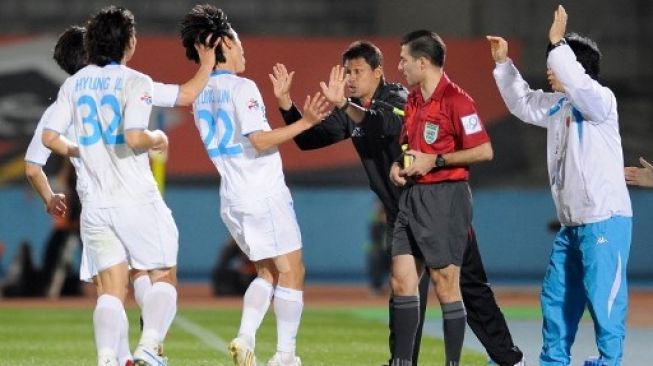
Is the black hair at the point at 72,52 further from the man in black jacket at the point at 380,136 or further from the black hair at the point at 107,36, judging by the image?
the man in black jacket at the point at 380,136

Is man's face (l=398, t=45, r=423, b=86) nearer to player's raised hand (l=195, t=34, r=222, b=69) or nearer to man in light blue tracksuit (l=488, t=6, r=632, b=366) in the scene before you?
man in light blue tracksuit (l=488, t=6, r=632, b=366)

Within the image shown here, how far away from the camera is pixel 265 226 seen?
402 inches

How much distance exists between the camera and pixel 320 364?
11.7m

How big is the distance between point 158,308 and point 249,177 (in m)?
1.31

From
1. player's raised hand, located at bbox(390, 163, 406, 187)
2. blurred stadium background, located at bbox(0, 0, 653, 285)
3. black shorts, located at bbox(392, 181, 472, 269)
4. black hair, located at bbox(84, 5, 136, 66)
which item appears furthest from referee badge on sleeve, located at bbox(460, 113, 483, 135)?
blurred stadium background, located at bbox(0, 0, 653, 285)

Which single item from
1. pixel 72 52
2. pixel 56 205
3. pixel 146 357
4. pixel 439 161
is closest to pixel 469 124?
pixel 439 161

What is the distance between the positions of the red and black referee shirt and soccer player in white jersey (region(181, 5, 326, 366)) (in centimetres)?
86

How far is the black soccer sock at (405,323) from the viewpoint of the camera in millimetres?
9508

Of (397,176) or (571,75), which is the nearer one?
(571,75)

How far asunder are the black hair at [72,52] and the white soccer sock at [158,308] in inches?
66.0

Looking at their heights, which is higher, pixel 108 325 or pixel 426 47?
pixel 426 47

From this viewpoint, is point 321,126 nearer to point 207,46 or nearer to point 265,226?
point 265,226

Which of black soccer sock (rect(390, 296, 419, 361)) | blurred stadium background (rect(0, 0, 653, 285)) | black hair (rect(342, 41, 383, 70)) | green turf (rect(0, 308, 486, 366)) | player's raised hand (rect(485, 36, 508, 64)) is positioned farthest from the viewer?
blurred stadium background (rect(0, 0, 653, 285))

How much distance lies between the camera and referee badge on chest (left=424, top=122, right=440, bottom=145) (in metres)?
9.46
